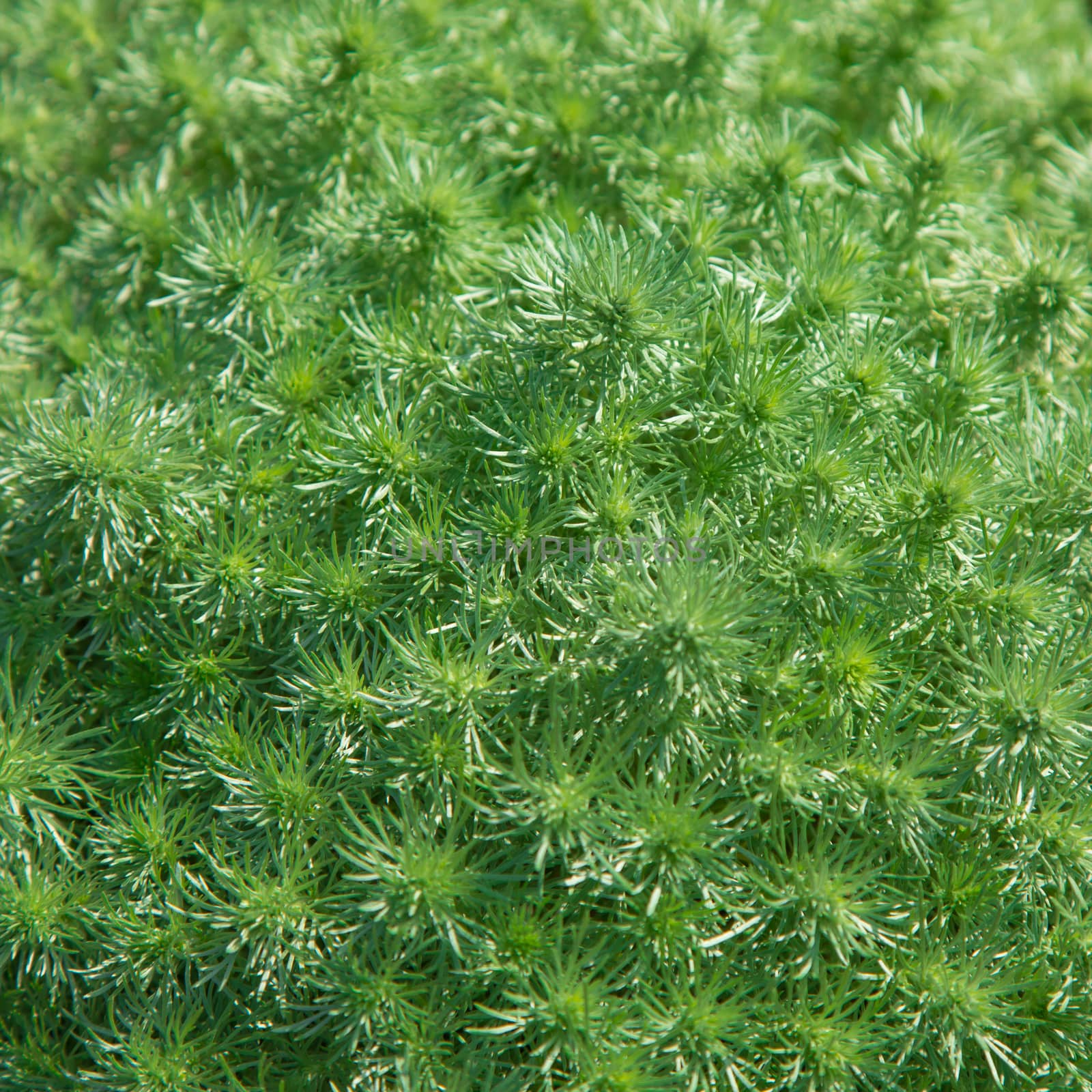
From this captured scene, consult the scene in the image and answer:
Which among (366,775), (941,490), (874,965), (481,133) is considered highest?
(481,133)

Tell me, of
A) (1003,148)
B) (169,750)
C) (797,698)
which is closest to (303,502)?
(169,750)

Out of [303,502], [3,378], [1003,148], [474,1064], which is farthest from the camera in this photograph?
[1003,148]

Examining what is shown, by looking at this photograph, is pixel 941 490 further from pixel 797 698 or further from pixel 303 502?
pixel 303 502

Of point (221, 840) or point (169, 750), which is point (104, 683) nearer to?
point (169, 750)

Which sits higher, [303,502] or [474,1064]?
[303,502]

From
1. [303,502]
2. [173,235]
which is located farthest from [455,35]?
[303,502]

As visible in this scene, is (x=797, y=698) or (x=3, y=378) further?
(x=3, y=378)

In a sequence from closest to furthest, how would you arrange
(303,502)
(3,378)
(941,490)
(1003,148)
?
1. (941,490)
2. (303,502)
3. (3,378)
4. (1003,148)
